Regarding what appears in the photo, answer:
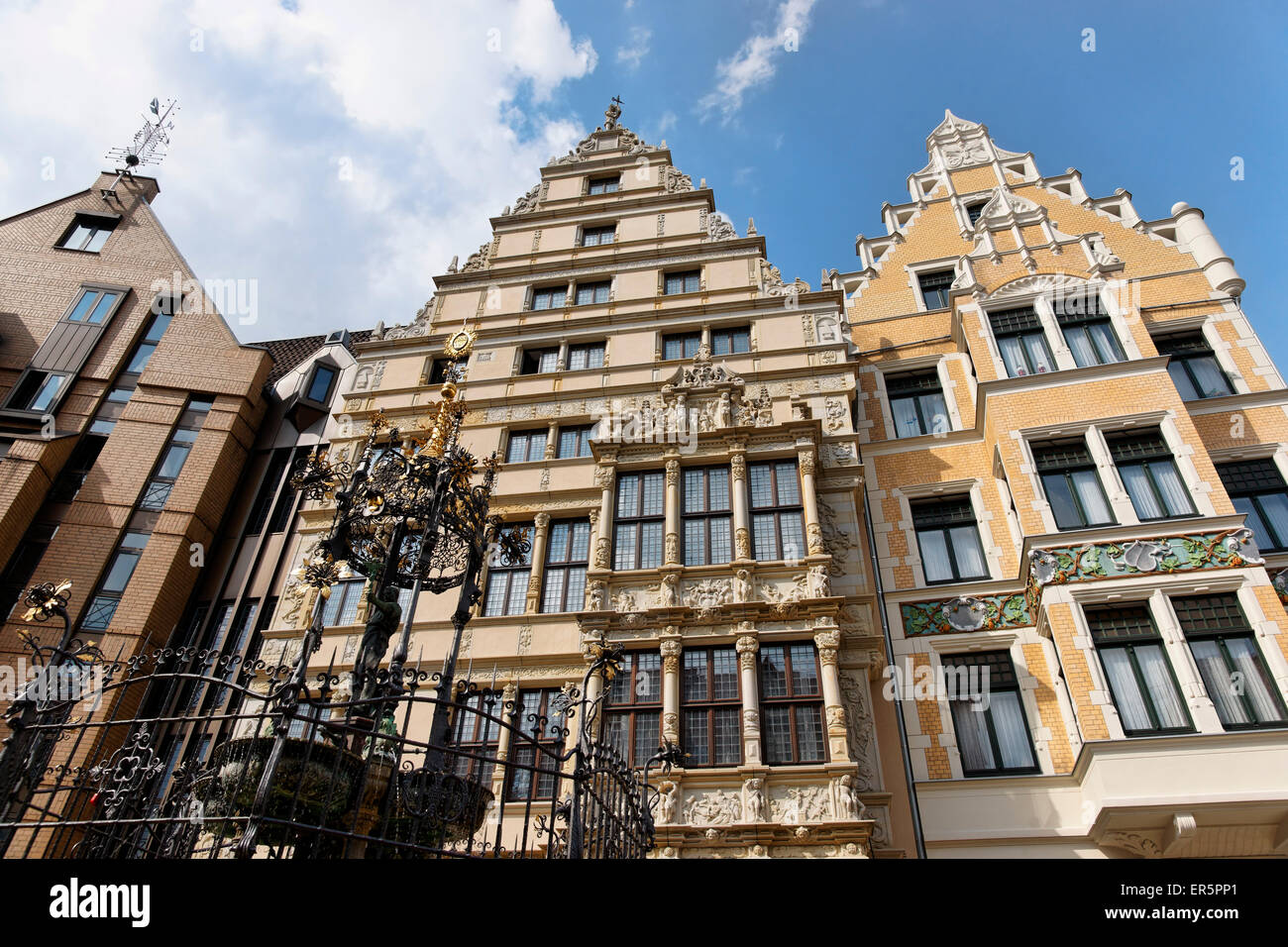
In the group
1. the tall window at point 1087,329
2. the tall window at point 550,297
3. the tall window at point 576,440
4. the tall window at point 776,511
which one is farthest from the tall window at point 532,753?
the tall window at point 1087,329

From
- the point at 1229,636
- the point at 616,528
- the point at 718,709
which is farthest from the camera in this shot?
the point at 616,528

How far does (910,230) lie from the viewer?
909 inches

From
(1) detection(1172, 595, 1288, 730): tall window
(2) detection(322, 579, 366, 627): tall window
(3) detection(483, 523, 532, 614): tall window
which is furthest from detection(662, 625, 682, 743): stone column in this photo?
(1) detection(1172, 595, 1288, 730): tall window

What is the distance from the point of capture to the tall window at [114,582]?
1870 cm

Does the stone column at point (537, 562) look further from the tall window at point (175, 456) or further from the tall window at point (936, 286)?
the tall window at point (936, 286)

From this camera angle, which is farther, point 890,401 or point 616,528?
point 890,401

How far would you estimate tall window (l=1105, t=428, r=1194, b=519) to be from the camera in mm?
14328

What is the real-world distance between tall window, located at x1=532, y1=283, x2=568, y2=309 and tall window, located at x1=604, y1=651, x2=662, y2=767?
12.3 meters

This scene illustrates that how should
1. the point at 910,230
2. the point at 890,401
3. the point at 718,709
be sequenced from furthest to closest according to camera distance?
1. the point at 910,230
2. the point at 890,401
3. the point at 718,709

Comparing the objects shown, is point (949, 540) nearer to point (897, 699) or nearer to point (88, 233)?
point (897, 699)
